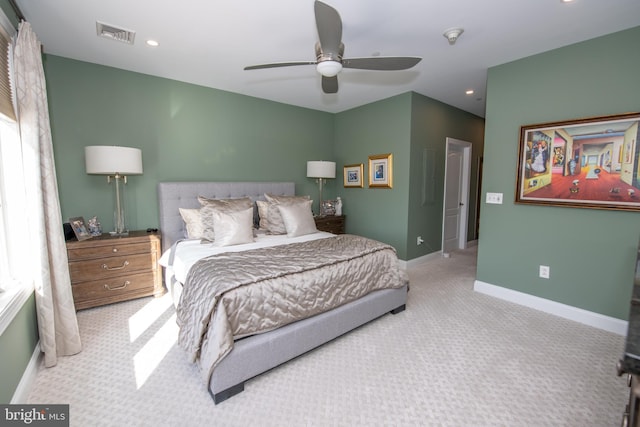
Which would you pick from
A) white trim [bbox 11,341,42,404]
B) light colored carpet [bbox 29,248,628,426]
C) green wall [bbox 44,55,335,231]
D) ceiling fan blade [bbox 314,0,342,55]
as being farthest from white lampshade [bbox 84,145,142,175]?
ceiling fan blade [bbox 314,0,342,55]

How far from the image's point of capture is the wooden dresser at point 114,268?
9.32 ft

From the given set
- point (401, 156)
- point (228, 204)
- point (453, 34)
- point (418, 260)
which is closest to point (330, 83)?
point (453, 34)

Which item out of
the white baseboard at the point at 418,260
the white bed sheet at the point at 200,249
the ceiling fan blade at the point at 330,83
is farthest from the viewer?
the white baseboard at the point at 418,260

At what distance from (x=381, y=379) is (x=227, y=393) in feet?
3.40

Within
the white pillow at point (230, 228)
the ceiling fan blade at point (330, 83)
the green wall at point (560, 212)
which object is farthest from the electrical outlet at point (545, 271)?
the white pillow at point (230, 228)

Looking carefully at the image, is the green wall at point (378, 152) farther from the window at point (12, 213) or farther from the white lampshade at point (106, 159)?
the window at point (12, 213)

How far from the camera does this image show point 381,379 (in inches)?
77.8

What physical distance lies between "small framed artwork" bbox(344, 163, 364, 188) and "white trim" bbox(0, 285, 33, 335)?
4.17 meters

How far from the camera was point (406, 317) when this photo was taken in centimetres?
285

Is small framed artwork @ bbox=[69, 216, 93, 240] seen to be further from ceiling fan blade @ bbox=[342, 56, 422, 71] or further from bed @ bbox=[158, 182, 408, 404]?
ceiling fan blade @ bbox=[342, 56, 422, 71]

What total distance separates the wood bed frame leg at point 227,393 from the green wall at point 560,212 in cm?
305

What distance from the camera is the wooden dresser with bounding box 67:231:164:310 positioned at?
2.84 metres

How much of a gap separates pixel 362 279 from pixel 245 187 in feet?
7.92

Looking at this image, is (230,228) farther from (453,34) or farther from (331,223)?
(453,34)
